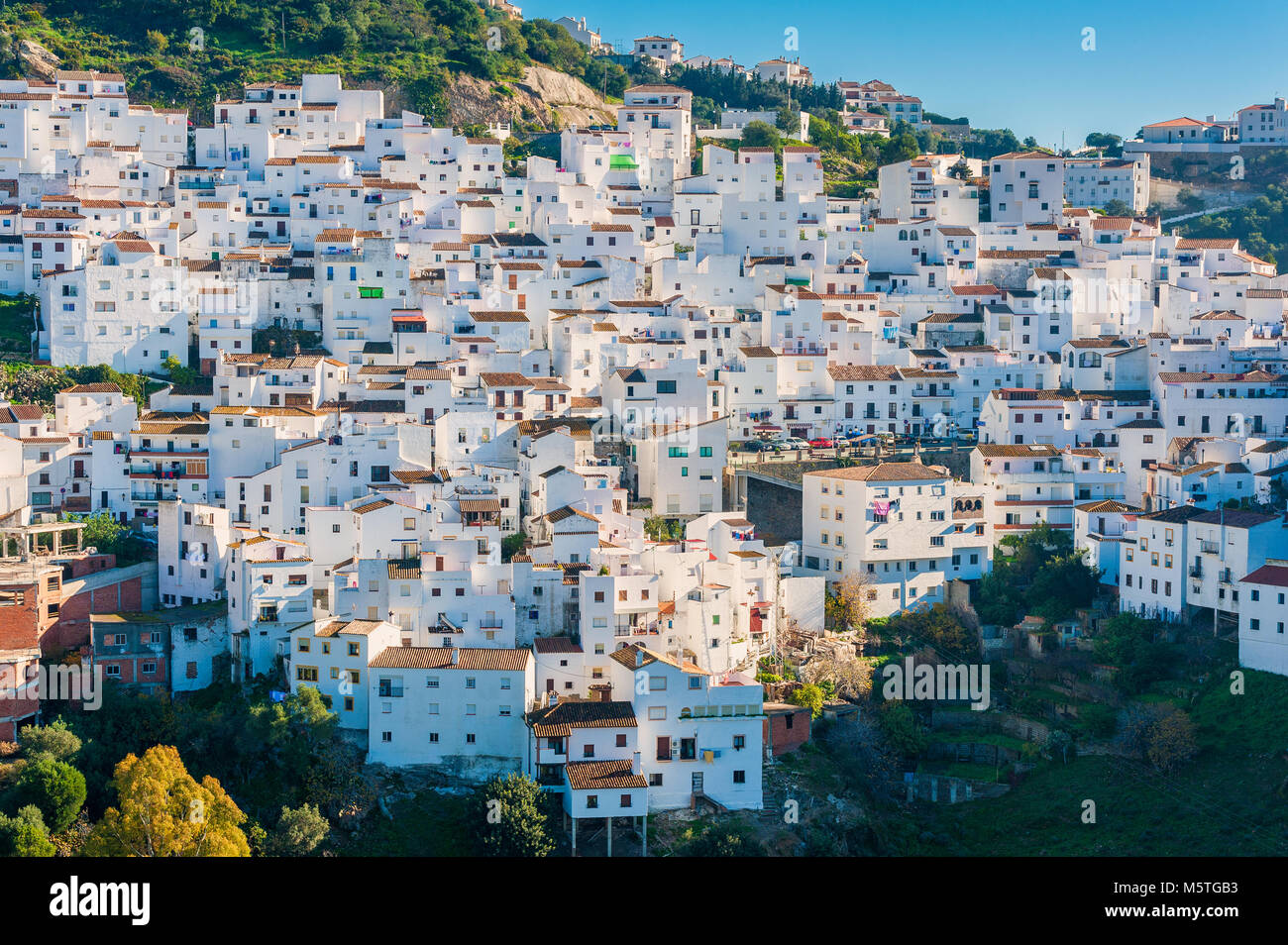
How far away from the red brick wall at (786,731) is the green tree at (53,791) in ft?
39.1

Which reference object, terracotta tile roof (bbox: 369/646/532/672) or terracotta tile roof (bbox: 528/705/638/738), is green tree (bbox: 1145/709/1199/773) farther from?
terracotta tile roof (bbox: 369/646/532/672)

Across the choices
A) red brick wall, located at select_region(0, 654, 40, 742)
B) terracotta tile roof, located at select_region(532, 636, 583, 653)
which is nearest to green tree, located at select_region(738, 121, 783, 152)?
terracotta tile roof, located at select_region(532, 636, 583, 653)

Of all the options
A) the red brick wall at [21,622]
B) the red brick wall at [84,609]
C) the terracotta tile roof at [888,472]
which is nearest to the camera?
the red brick wall at [21,622]

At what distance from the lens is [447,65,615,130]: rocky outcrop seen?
6319cm

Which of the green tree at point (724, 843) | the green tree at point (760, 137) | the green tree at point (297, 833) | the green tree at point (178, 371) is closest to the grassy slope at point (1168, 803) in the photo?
the green tree at point (724, 843)

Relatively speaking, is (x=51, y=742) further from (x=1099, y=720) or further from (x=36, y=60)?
(x=36, y=60)

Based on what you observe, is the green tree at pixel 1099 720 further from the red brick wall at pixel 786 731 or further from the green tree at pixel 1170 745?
the red brick wall at pixel 786 731

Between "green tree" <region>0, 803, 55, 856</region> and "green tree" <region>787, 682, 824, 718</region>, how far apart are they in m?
13.2

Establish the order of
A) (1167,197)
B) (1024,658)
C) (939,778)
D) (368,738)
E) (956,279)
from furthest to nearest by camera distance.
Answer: (1167,197) → (956,279) → (1024,658) → (939,778) → (368,738)

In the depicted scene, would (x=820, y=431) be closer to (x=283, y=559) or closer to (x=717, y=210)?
(x=717, y=210)

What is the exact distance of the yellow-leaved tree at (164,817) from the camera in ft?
81.7

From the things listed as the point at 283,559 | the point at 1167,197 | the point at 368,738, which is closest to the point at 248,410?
the point at 283,559
